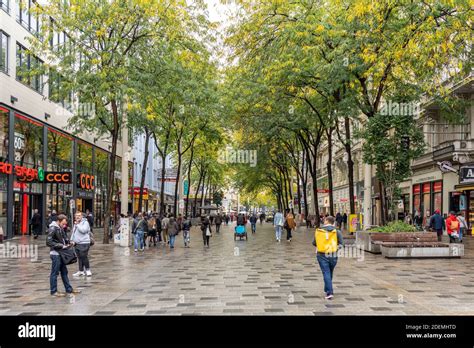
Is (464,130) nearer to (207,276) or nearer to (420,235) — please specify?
(420,235)

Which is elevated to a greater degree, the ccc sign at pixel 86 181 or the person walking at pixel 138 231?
the ccc sign at pixel 86 181

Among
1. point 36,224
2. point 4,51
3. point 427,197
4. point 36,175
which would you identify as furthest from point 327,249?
point 427,197

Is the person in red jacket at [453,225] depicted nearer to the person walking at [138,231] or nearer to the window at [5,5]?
the person walking at [138,231]

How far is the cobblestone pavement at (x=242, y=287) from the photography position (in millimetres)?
9781

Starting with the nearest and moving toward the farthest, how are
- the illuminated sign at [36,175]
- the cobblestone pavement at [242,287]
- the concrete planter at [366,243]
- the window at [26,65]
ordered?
the cobblestone pavement at [242,287], the concrete planter at [366,243], the window at [26,65], the illuminated sign at [36,175]

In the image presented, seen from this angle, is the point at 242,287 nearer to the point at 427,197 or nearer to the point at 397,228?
the point at 397,228

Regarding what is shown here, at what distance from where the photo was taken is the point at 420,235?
1986 cm

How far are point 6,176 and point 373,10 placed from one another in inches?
831

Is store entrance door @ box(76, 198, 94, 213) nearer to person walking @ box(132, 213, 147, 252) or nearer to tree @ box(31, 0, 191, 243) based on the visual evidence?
tree @ box(31, 0, 191, 243)

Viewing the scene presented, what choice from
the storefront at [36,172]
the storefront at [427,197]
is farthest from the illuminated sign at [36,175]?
the storefront at [427,197]

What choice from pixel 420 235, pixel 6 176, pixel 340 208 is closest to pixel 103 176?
pixel 6 176

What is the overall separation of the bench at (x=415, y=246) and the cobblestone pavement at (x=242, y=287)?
44cm

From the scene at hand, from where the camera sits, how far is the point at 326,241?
1105 centimetres

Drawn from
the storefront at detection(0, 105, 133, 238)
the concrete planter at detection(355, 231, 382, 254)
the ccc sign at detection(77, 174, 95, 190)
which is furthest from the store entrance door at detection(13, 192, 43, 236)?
the concrete planter at detection(355, 231, 382, 254)
